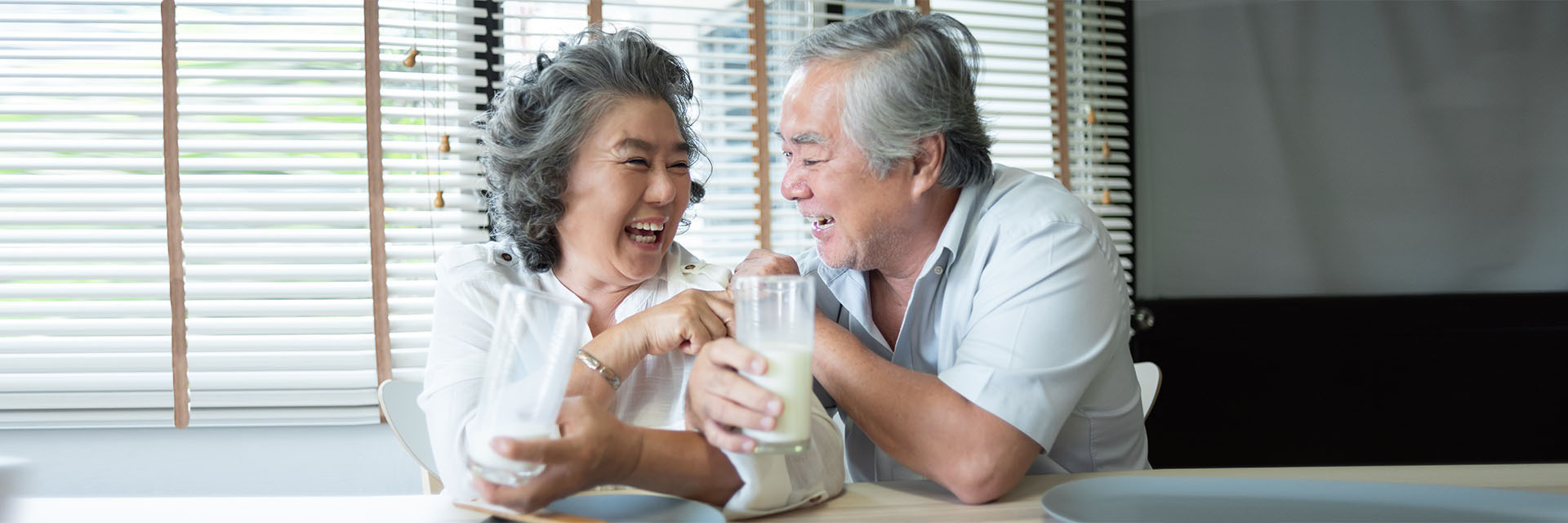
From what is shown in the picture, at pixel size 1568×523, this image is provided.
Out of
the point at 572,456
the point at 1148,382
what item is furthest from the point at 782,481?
the point at 1148,382

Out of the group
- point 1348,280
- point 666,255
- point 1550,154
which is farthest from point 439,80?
point 1550,154

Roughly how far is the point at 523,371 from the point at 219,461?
7.83 feet

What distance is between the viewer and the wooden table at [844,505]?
3.41ft

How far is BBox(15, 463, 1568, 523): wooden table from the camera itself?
3.41 feet

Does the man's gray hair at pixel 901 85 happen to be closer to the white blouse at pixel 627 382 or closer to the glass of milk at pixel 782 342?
the white blouse at pixel 627 382

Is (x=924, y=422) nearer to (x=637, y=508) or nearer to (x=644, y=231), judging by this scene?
(x=637, y=508)

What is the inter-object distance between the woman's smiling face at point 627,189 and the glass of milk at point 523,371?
0.72m

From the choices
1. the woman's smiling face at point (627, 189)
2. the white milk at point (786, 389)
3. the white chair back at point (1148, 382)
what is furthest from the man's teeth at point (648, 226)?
the white chair back at point (1148, 382)

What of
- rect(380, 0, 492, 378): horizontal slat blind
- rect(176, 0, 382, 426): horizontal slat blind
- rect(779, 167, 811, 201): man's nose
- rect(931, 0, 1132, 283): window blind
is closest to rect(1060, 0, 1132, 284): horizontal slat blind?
rect(931, 0, 1132, 283): window blind

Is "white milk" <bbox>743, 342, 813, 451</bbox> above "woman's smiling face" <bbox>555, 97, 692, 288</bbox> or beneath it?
beneath

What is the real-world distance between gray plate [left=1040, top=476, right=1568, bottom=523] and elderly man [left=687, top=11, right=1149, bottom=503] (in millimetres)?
161

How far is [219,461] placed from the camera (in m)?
2.71

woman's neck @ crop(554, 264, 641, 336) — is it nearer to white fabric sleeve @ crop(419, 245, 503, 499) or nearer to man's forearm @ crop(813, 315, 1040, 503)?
white fabric sleeve @ crop(419, 245, 503, 499)

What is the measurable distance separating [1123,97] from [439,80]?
2.13 meters
